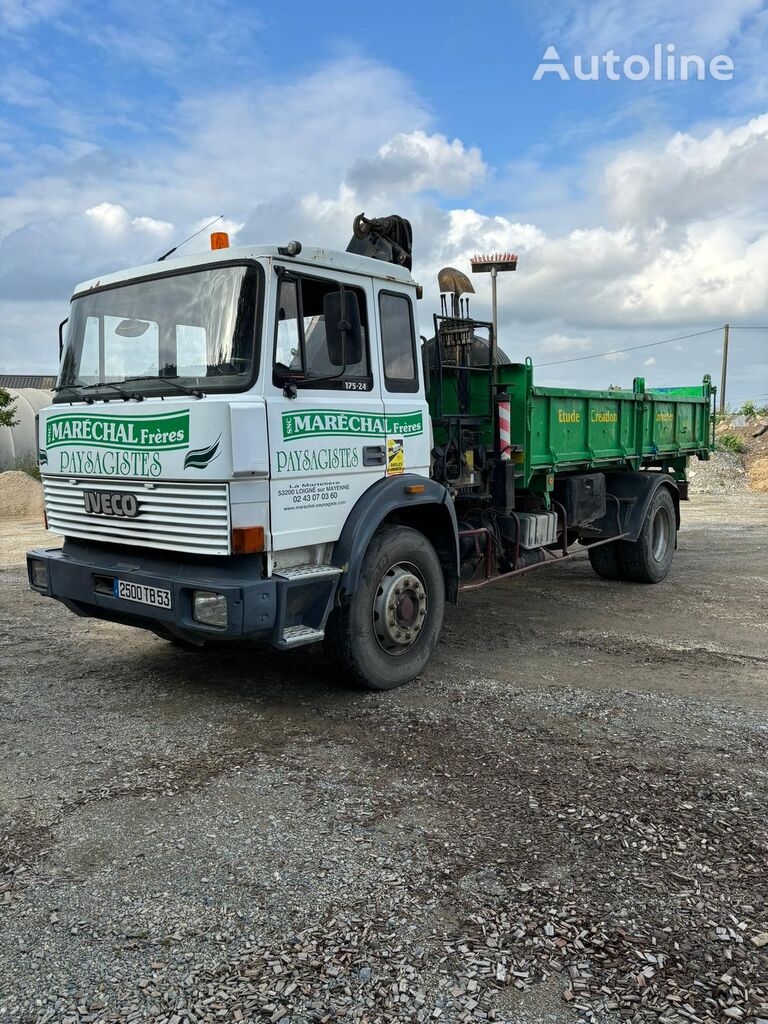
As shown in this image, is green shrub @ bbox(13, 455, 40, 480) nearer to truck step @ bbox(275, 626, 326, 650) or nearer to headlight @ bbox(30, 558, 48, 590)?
headlight @ bbox(30, 558, 48, 590)

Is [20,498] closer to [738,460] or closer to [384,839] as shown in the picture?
[384,839]

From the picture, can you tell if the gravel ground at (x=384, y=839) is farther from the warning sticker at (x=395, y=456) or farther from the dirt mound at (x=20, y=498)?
the dirt mound at (x=20, y=498)

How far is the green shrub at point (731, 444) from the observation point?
23266 millimetres

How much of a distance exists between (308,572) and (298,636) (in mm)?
364

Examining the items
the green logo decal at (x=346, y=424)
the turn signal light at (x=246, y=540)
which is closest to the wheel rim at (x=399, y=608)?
the green logo decal at (x=346, y=424)

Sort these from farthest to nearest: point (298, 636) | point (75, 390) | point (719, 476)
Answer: point (719, 476) < point (75, 390) < point (298, 636)

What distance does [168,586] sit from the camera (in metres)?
4.37

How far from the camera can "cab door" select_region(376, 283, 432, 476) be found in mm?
5234

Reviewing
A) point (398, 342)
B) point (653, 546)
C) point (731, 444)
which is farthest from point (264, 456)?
point (731, 444)

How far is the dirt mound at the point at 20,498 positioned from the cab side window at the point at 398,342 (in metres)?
13.3

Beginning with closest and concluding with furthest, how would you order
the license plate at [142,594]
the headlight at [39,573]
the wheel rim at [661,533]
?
the license plate at [142,594]
the headlight at [39,573]
the wheel rim at [661,533]

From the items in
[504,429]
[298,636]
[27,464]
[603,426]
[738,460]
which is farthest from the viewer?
[738,460]

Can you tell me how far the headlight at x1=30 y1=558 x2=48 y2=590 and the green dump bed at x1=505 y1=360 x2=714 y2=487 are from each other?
12.2 ft

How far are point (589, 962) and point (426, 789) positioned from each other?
4.26ft
